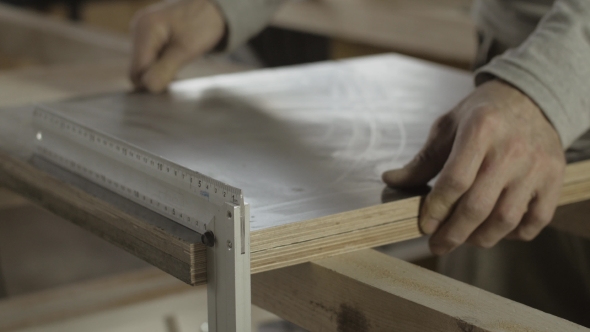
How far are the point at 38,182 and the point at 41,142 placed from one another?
85 millimetres

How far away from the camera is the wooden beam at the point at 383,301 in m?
0.76

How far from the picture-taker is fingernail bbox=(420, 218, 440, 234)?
96 centimetres

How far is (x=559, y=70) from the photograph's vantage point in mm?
1025

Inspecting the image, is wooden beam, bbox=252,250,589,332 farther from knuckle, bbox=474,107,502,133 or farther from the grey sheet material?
knuckle, bbox=474,107,502,133

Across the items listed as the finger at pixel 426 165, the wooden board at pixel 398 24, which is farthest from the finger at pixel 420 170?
the wooden board at pixel 398 24

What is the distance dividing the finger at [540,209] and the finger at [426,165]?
13 centimetres

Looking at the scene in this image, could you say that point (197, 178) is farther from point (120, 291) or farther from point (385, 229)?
point (120, 291)

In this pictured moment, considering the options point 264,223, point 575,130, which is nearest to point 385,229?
point 264,223

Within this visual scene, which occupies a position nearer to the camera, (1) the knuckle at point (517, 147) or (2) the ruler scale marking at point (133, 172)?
(2) the ruler scale marking at point (133, 172)

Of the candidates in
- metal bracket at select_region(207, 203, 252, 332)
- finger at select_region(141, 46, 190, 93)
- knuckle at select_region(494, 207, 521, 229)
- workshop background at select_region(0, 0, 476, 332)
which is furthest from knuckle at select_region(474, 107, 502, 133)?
workshop background at select_region(0, 0, 476, 332)

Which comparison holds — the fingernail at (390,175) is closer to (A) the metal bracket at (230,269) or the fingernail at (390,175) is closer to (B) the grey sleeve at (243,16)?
(A) the metal bracket at (230,269)

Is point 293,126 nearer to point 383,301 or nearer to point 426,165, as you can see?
point 426,165

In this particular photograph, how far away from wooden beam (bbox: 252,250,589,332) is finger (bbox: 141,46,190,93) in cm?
69

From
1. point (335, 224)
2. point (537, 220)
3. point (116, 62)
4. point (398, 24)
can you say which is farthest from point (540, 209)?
point (398, 24)
